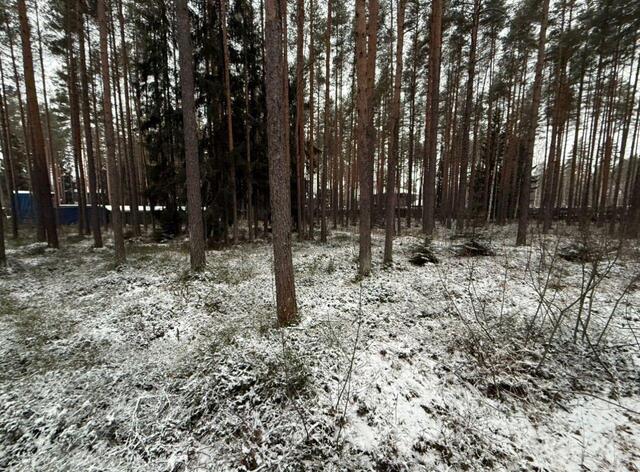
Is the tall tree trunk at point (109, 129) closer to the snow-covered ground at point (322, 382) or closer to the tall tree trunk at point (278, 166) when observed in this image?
the snow-covered ground at point (322, 382)

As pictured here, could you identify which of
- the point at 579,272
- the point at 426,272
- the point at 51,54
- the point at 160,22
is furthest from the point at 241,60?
the point at 579,272

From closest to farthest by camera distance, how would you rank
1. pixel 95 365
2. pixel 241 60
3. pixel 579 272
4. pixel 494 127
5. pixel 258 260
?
pixel 95 365
pixel 579 272
pixel 258 260
pixel 241 60
pixel 494 127

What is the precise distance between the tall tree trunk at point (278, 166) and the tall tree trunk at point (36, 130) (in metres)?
12.4

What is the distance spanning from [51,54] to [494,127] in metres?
28.8

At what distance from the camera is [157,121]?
12805 mm

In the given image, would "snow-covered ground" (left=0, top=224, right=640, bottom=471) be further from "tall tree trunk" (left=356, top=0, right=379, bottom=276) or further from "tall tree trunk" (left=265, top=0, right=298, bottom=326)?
"tall tree trunk" (left=356, top=0, right=379, bottom=276)

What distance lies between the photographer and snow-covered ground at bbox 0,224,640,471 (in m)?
2.67

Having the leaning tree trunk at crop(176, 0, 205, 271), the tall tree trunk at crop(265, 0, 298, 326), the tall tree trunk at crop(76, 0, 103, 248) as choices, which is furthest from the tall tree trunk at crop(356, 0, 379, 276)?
the tall tree trunk at crop(76, 0, 103, 248)

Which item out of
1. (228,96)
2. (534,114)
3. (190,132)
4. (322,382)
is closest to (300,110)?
(228,96)

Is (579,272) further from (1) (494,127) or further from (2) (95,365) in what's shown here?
(1) (494,127)

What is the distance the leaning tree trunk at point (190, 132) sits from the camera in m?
7.00

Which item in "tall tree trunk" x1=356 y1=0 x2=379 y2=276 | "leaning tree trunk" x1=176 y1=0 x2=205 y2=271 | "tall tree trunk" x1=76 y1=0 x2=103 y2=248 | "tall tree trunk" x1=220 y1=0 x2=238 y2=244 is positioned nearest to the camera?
"tall tree trunk" x1=356 y1=0 x2=379 y2=276

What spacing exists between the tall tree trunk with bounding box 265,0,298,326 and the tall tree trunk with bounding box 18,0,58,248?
12.4m

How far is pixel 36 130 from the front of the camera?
33.6 feet
